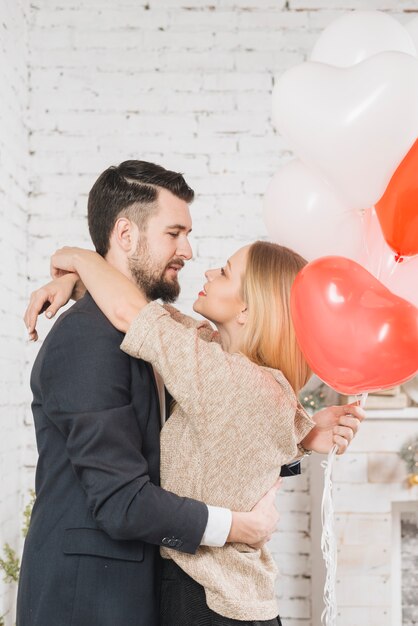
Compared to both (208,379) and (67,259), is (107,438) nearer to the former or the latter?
(208,379)

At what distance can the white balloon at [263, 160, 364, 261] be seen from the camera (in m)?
1.73

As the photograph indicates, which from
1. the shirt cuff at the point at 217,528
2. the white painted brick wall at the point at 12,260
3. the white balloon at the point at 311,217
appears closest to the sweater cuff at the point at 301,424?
the shirt cuff at the point at 217,528

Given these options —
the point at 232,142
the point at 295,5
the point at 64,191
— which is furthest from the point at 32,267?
the point at 295,5

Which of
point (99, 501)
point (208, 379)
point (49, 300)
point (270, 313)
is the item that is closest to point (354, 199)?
point (270, 313)

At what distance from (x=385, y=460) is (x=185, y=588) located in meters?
1.33

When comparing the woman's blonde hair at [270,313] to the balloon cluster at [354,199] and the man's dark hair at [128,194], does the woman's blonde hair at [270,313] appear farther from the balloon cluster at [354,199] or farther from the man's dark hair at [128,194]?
the man's dark hair at [128,194]

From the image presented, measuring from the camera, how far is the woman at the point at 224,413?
137 cm

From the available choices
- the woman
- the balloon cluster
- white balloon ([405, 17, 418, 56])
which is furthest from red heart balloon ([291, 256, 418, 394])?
white balloon ([405, 17, 418, 56])

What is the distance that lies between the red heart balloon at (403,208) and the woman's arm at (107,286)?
579mm

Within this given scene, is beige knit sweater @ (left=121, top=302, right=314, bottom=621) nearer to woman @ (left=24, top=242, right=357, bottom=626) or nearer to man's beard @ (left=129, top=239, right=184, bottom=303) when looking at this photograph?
woman @ (left=24, top=242, right=357, bottom=626)

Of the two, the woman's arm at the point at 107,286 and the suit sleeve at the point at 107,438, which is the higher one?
the woman's arm at the point at 107,286

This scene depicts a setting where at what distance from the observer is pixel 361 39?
65.0 inches

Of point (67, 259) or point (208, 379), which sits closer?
point (208, 379)

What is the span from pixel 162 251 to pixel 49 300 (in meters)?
0.27
